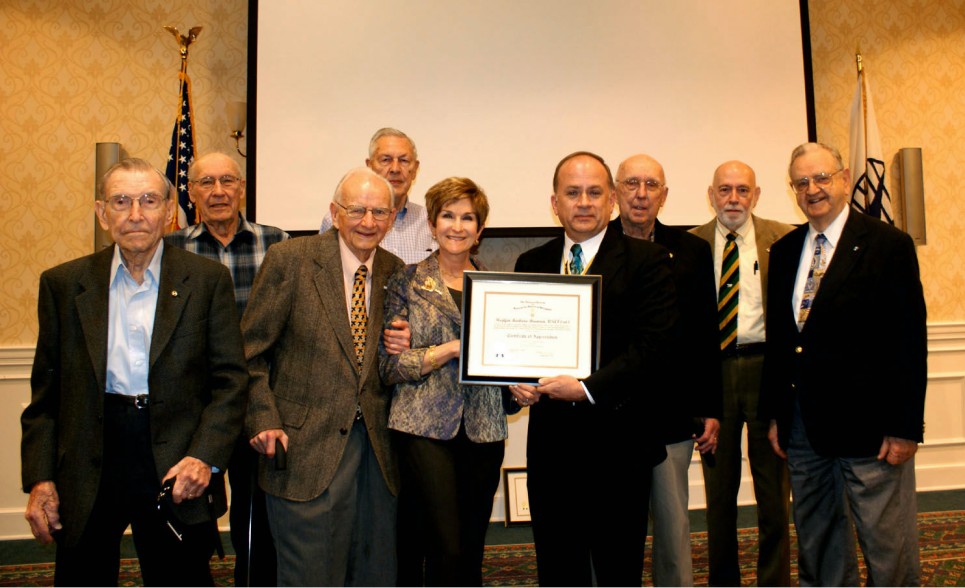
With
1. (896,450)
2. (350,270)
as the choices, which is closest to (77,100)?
(350,270)

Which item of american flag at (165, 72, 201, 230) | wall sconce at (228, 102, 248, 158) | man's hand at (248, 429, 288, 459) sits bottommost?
man's hand at (248, 429, 288, 459)

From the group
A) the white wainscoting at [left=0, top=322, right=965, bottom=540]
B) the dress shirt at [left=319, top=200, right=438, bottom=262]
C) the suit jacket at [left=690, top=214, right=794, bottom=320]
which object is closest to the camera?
the suit jacket at [left=690, top=214, right=794, bottom=320]

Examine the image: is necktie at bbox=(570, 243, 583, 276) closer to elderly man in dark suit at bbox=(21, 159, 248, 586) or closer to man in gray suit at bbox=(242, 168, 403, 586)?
man in gray suit at bbox=(242, 168, 403, 586)

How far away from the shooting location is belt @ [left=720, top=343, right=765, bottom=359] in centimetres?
331

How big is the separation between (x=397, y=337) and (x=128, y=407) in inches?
33.4

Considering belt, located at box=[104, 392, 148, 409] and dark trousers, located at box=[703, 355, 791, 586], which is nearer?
belt, located at box=[104, 392, 148, 409]

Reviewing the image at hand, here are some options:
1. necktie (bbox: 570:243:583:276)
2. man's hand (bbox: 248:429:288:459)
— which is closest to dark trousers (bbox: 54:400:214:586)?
man's hand (bbox: 248:429:288:459)

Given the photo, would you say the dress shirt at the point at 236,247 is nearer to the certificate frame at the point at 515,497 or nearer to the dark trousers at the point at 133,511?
the dark trousers at the point at 133,511

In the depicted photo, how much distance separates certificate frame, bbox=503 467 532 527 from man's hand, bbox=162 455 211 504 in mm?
2761

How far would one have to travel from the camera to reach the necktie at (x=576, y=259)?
8.30 feet

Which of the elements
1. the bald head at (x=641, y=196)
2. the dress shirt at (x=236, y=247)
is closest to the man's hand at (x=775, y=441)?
the bald head at (x=641, y=196)

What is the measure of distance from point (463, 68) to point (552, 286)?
2.85m

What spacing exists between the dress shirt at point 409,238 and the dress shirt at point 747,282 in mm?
1402

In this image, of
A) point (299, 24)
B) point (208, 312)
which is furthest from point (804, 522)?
Result: point (299, 24)
